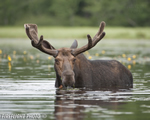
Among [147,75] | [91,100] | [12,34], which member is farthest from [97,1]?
[91,100]

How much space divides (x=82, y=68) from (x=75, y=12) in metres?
95.8

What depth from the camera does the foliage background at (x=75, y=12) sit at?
96.8 metres

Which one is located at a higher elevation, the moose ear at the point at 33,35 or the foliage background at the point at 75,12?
the foliage background at the point at 75,12

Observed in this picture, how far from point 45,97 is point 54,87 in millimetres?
1930

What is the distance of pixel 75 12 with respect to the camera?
107500 mm

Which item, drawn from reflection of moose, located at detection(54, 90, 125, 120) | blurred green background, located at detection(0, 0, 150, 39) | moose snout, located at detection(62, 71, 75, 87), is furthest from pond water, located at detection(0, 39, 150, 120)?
blurred green background, located at detection(0, 0, 150, 39)

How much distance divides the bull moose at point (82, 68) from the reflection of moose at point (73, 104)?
1.01 feet

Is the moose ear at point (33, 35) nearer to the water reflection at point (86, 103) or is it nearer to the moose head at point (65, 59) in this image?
the moose head at point (65, 59)

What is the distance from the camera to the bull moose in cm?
1138

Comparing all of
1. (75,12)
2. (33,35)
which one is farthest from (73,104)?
(75,12)

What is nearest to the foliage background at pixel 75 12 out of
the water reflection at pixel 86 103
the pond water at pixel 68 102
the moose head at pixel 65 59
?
the pond water at pixel 68 102

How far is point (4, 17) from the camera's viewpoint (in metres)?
102

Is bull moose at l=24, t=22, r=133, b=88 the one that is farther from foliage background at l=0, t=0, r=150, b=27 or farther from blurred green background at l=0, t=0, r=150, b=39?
foliage background at l=0, t=0, r=150, b=27

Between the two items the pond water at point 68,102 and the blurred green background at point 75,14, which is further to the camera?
the blurred green background at point 75,14
